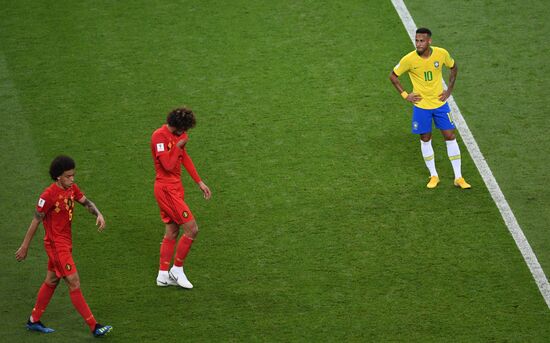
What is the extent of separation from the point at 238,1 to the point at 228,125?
3055 millimetres

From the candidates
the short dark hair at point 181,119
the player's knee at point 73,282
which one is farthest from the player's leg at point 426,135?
the player's knee at point 73,282

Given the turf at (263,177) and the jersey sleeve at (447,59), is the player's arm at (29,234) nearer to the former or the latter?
the turf at (263,177)

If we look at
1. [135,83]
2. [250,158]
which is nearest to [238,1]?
[135,83]

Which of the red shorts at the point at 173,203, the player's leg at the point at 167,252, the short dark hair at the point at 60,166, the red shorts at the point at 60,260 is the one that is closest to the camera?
the short dark hair at the point at 60,166

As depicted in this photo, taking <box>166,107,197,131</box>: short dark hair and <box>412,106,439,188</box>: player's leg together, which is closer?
<box>166,107,197,131</box>: short dark hair

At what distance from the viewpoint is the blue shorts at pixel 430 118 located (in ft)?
38.7

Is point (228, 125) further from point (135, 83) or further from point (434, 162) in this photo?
point (434, 162)

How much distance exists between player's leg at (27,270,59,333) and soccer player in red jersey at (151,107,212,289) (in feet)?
4.06

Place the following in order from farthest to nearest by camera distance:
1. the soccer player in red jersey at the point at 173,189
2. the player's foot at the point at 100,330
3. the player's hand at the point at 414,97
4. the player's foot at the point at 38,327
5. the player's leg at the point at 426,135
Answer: the player's leg at the point at 426,135
the player's hand at the point at 414,97
the soccer player in red jersey at the point at 173,189
the player's foot at the point at 38,327
the player's foot at the point at 100,330

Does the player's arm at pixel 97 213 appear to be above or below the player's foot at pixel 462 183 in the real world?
above

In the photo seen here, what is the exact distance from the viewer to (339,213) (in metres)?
11.6

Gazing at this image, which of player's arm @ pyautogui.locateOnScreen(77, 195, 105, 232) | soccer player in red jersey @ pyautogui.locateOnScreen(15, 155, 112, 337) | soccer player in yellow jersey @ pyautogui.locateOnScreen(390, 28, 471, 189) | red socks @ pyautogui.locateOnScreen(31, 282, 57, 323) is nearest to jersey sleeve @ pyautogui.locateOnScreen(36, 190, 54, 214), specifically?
soccer player in red jersey @ pyautogui.locateOnScreen(15, 155, 112, 337)

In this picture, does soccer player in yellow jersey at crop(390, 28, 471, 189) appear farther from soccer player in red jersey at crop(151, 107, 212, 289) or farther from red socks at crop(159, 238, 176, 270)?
red socks at crop(159, 238, 176, 270)

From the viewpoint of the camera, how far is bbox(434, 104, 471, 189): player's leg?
38.7ft
